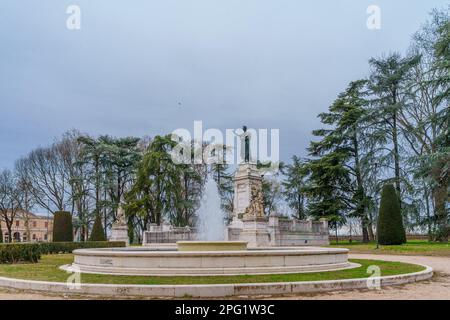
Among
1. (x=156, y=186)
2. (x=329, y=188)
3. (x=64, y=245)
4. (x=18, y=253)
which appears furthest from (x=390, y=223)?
(x=156, y=186)

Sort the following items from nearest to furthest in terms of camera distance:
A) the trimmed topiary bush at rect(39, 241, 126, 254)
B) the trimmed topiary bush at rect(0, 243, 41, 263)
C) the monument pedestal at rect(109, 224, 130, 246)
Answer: the trimmed topiary bush at rect(0, 243, 41, 263) < the trimmed topiary bush at rect(39, 241, 126, 254) < the monument pedestal at rect(109, 224, 130, 246)

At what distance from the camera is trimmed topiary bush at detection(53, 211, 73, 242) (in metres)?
33.2

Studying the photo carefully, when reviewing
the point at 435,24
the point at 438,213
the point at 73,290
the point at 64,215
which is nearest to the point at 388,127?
the point at 435,24

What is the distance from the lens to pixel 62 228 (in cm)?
3338

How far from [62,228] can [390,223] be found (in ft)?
78.2

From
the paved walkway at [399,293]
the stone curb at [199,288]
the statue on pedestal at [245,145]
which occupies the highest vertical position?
the statue on pedestal at [245,145]

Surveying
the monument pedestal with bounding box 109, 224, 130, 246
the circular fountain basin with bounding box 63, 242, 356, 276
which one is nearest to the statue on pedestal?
the monument pedestal with bounding box 109, 224, 130, 246

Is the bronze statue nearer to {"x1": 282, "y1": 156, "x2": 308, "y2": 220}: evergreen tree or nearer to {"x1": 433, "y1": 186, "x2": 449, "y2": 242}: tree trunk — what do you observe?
{"x1": 433, "y1": 186, "x2": 449, "y2": 242}: tree trunk

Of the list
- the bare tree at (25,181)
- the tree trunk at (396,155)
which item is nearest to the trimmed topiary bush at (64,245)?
the bare tree at (25,181)

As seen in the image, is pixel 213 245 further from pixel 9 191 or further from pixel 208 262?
pixel 9 191

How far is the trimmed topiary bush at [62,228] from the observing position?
109ft

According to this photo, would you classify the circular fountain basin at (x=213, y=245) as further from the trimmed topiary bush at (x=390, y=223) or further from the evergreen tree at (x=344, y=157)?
the evergreen tree at (x=344, y=157)

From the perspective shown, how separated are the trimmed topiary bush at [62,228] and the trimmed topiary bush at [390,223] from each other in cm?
2274

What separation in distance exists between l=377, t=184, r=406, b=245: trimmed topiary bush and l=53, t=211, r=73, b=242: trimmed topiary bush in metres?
22.7
